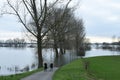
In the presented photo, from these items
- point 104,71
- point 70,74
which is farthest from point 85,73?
point 104,71

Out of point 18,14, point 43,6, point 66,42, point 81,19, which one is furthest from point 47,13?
point 81,19

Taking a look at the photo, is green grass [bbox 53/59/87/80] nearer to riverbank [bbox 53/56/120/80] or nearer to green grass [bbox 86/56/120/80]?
riverbank [bbox 53/56/120/80]

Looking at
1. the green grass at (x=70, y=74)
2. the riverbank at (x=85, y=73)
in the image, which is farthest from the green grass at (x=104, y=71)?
the green grass at (x=70, y=74)

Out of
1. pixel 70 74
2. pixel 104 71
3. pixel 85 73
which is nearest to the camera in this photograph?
pixel 70 74

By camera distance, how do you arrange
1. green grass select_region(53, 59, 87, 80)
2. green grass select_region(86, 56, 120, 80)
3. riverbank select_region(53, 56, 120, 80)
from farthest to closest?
1. green grass select_region(86, 56, 120, 80)
2. riverbank select_region(53, 56, 120, 80)
3. green grass select_region(53, 59, 87, 80)

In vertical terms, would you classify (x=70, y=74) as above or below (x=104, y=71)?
above

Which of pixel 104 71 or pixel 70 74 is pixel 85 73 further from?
pixel 104 71

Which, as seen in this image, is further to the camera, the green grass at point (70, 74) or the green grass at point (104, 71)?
the green grass at point (104, 71)

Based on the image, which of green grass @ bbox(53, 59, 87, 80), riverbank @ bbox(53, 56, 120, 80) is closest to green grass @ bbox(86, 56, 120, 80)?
riverbank @ bbox(53, 56, 120, 80)

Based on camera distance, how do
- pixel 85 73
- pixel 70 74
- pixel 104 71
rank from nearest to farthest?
pixel 70 74 < pixel 85 73 < pixel 104 71

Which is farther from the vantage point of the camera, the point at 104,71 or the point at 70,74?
the point at 104,71

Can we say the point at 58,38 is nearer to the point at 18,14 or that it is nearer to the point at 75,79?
the point at 18,14

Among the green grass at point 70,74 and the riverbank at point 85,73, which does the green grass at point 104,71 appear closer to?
the riverbank at point 85,73

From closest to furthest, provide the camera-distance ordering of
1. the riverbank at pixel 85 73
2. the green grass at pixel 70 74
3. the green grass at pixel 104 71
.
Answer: the green grass at pixel 70 74, the riverbank at pixel 85 73, the green grass at pixel 104 71
